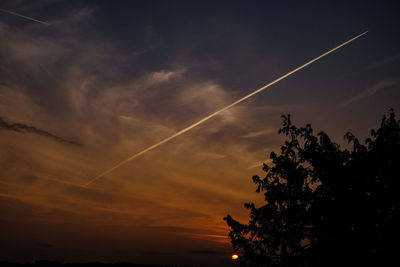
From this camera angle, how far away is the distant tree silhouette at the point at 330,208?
1411cm

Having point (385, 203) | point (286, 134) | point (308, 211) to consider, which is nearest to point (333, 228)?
point (308, 211)

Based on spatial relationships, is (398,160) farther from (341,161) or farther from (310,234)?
(310,234)

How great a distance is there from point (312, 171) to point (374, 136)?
3238 mm

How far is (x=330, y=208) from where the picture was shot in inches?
586

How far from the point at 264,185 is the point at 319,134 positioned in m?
3.76

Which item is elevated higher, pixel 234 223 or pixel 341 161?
pixel 341 161

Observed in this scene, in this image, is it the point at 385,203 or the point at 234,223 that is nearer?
the point at 385,203

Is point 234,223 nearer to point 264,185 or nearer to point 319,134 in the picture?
point 264,185

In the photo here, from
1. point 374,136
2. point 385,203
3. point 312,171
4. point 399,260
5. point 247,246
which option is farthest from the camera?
point 247,246

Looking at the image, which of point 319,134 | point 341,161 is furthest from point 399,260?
point 319,134

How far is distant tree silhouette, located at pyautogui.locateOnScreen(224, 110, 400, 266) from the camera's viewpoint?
46.3 ft

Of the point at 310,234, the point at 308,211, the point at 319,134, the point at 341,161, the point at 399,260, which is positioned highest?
the point at 319,134

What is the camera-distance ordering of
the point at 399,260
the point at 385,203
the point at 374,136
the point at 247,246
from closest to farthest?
the point at 399,260, the point at 385,203, the point at 374,136, the point at 247,246

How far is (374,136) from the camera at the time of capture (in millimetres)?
15492
